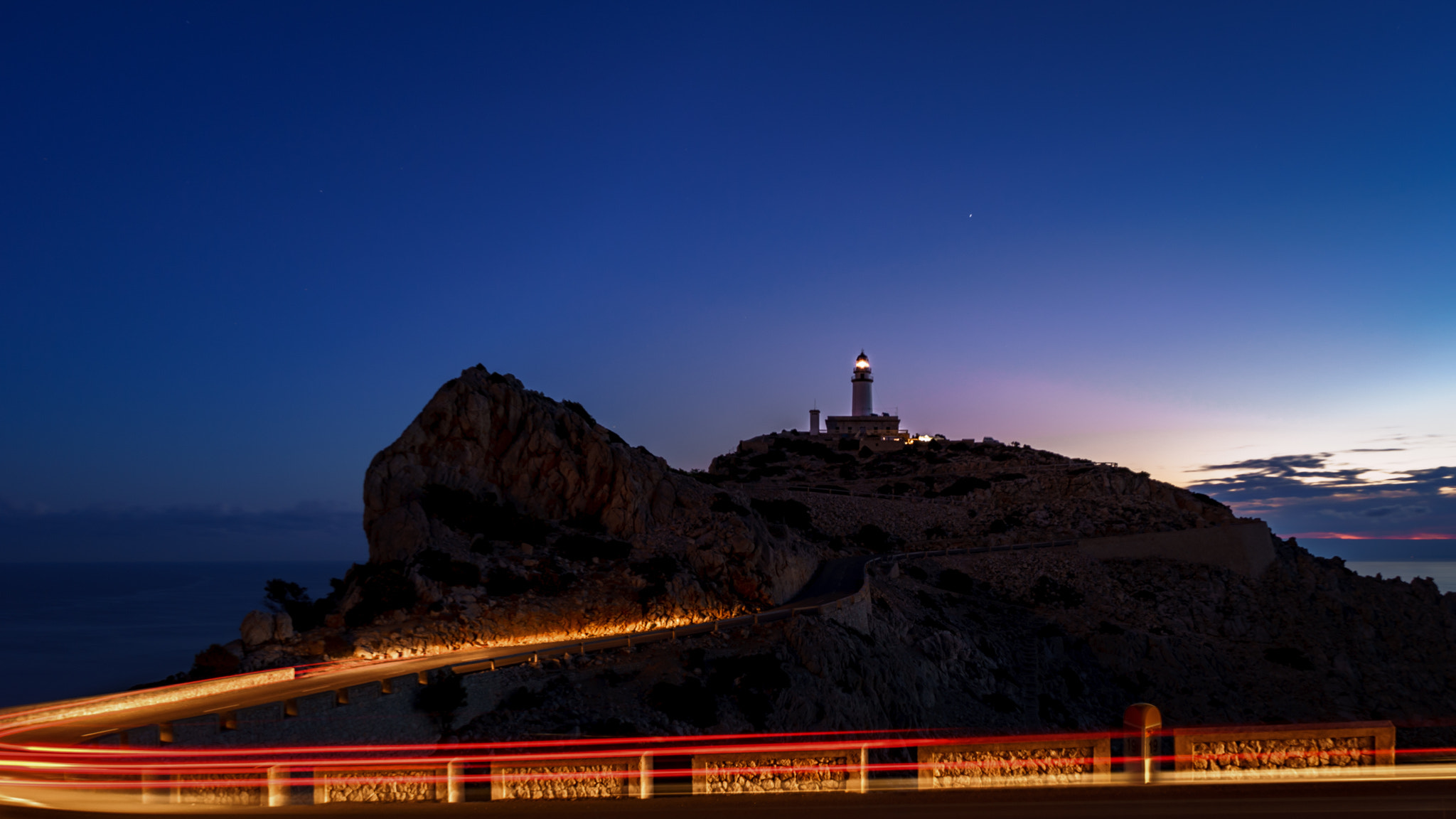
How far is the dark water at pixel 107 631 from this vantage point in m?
63.4

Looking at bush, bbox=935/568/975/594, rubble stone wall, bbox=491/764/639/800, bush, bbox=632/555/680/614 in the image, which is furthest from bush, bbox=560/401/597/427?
rubble stone wall, bbox=491/764/639/800

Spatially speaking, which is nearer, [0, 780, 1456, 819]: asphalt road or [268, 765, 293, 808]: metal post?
[0, 780, 1456, 819]: asphalt road

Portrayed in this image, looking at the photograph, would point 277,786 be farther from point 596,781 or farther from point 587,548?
point 587,548

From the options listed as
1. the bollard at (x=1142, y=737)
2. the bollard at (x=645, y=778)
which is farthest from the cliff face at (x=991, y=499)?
the bollard at (x=645, y=778)

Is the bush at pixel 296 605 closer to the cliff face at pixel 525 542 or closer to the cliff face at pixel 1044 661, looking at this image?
the cliff face at pixel 525 542

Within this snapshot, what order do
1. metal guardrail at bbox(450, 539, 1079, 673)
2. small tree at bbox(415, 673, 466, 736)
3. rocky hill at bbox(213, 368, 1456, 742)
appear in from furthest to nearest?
rocky hill at bbox(213, 368, 1456, 742) < metal guardrail at bbox(450, 539, 1079, 673) < small tree at bbox(415, 673, 466, 736)

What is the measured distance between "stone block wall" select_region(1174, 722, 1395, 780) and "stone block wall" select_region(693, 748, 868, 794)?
3.93m

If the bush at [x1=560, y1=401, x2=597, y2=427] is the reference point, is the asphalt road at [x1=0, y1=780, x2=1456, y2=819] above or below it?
below

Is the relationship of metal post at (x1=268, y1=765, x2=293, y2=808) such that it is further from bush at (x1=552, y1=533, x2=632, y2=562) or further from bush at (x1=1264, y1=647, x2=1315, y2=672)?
bush at (x1=1264, y1=647, x2=1315, y2=672)

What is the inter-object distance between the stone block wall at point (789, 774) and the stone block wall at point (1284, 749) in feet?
12.9

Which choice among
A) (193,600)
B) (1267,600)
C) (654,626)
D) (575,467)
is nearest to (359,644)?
(654,626)

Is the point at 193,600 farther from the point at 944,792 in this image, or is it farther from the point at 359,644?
the point at 944,792

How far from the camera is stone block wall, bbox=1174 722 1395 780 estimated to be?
9.95m

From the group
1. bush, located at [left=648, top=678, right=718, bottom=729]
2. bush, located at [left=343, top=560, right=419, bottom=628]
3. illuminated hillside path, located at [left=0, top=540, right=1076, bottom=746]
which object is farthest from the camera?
bush, located at [left=343, top=560, right=419, bottom=628]
